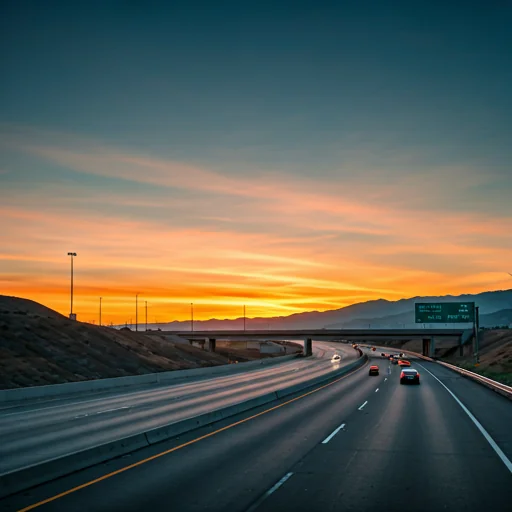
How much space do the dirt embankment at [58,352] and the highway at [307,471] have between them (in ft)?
111

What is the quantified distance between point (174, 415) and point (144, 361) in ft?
168

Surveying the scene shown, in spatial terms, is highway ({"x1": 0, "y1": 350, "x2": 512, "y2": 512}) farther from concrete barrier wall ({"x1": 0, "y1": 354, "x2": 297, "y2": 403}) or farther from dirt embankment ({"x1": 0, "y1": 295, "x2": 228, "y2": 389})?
dirt embankment ({"x1": 0, "y1": 295, "x2": 228, "y2": 389})

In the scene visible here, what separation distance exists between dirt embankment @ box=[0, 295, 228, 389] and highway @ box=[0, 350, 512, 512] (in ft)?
111

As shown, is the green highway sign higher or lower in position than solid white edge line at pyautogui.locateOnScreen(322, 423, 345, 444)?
higher

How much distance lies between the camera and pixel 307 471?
13.5m

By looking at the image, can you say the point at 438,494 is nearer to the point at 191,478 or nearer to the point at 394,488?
the point at 394,488

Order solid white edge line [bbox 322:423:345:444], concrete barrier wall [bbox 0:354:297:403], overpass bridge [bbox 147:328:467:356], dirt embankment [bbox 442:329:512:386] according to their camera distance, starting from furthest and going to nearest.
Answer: overpass bridge [bbox 147:328:467:356]
dirt embankment [bbox 442:329:512:386]
concrete barrier wall [bbox 0:354:297:403]
solid white edge line [bbox 322:423:345:444]

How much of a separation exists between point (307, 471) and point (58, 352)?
180 feet

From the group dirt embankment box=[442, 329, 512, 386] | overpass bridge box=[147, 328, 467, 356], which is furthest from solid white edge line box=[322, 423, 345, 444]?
overpass bridge box=[147, 328, 467, 356]

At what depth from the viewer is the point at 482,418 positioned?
79.7 feet

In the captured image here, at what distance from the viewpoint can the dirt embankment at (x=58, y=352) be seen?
52.5m

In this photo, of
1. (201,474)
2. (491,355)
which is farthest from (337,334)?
(201,474)

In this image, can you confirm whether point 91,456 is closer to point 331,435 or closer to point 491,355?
point 331,435

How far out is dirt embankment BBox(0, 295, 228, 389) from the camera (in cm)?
5250
